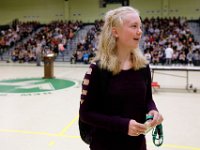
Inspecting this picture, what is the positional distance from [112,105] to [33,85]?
8.52 metres

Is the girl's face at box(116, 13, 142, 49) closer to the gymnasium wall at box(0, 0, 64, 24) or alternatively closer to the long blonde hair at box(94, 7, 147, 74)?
the long blonde hair at box(94, 7, 147, 74)

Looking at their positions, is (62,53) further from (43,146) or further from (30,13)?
(43,146)

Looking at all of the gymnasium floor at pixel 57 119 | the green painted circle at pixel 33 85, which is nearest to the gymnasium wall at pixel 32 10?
the green painted circle at pixel 33 85

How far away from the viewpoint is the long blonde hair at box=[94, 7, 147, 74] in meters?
1.64

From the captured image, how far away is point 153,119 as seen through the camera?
1.70 metres

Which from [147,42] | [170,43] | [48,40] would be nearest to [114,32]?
[170,43]

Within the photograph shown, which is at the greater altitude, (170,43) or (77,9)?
(77,9)

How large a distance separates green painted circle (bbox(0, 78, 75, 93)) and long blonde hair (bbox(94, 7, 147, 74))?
7284 millimetres

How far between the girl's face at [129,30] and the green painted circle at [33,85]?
24.1 feet

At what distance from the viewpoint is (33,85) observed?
9.82m

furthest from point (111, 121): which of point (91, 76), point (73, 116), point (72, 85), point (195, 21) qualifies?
point (195, 21)

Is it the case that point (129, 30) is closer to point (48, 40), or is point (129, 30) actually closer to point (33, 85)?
point (33, 85)

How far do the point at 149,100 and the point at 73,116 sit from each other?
4096 millimetres

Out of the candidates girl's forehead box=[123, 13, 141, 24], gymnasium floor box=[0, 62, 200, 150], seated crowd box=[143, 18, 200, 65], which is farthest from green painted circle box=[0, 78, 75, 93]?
girl's forehead box=[123, 13, 141, 24]
